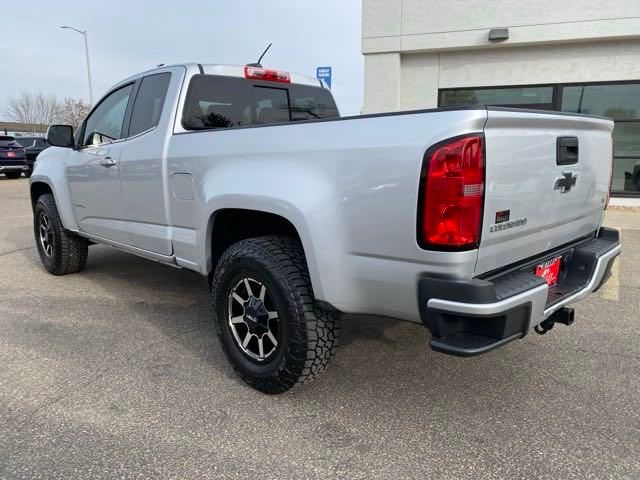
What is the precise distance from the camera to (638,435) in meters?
2.44

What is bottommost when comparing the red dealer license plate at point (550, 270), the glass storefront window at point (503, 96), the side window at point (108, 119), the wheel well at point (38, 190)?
the red dealer license plate at point (550, 270)

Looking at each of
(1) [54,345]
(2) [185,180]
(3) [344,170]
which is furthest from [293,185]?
(1) [54,345]

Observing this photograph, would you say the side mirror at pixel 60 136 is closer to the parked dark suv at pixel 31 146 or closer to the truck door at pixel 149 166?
the truck door at pixel 149 166

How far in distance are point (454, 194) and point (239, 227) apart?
1.59 meters

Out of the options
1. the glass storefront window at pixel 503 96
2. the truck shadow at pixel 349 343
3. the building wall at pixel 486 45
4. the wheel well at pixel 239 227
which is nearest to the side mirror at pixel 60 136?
the truck shadow at pixel 349 343

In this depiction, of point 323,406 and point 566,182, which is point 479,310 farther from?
point 323,406

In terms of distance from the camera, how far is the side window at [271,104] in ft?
13.1

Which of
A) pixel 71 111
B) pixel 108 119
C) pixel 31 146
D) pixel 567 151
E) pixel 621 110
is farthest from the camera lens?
pixel 71 111

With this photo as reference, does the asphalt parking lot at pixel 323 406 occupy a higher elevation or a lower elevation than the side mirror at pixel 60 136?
lower

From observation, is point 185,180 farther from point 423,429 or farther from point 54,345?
point 423,429

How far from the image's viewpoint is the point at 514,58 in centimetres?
1055

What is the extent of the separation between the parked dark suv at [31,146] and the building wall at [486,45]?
15.3 m

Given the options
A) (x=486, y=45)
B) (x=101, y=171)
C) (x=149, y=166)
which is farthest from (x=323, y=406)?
(x=486, y=45)

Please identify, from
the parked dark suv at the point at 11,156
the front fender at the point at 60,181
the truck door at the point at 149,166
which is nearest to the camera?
the truck door at the point at 149,166
